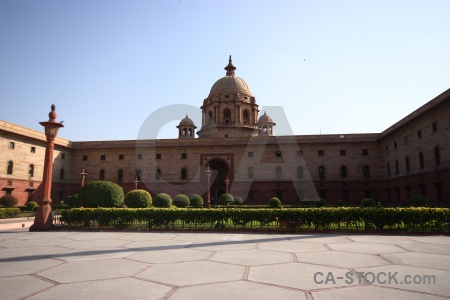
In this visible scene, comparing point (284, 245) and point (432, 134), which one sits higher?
point (432, 134)

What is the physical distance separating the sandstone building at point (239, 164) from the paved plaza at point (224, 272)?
895 inches

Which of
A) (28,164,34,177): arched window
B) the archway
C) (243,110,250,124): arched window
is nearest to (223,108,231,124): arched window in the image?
(243,110,250,124): arched window

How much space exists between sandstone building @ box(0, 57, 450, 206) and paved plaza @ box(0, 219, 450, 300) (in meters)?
22.7

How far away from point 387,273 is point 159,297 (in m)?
3.68

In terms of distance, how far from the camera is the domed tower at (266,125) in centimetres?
4244

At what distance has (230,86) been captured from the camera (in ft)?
149

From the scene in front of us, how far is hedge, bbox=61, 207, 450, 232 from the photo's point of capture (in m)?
11.2

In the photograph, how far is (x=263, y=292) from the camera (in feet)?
13.0

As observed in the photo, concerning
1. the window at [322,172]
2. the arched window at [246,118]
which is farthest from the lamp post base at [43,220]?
the arched window at [246,118]

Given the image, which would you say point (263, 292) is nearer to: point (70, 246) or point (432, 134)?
point (70, 246)

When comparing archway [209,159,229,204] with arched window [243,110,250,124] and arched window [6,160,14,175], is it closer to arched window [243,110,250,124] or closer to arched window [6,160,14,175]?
arched window [243,110,250,124]

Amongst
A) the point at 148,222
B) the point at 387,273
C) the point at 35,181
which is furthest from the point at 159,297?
the point at 35,181

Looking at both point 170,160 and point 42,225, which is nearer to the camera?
point 42,225

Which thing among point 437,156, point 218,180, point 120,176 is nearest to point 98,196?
point 120,176
